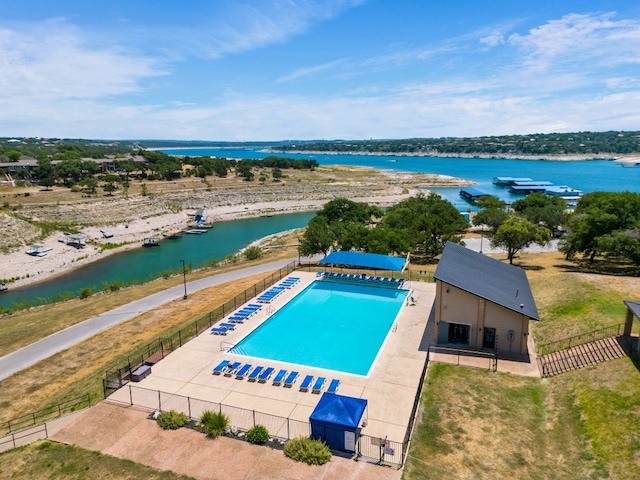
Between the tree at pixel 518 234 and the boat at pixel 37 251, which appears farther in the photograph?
the boat at pixel 37 251

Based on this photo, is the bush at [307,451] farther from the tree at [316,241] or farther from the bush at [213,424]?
the tree at [316,241]

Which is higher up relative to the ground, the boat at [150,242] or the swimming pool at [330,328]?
the swimming pool at [330,328]

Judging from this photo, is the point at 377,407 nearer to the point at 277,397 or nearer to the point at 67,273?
the point at 277,397

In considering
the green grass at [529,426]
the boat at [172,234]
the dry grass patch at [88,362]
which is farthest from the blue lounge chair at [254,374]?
the boat at [172,234]

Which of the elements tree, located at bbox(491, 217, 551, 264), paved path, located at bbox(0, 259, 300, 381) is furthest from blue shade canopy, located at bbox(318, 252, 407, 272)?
tree, located at bbox(491, 217, 551, 264)

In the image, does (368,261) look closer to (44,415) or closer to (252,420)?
(252,420)

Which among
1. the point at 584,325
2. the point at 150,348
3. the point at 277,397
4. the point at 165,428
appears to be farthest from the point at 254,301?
the point at 584,325

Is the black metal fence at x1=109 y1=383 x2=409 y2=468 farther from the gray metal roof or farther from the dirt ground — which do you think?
the gray metal roof
